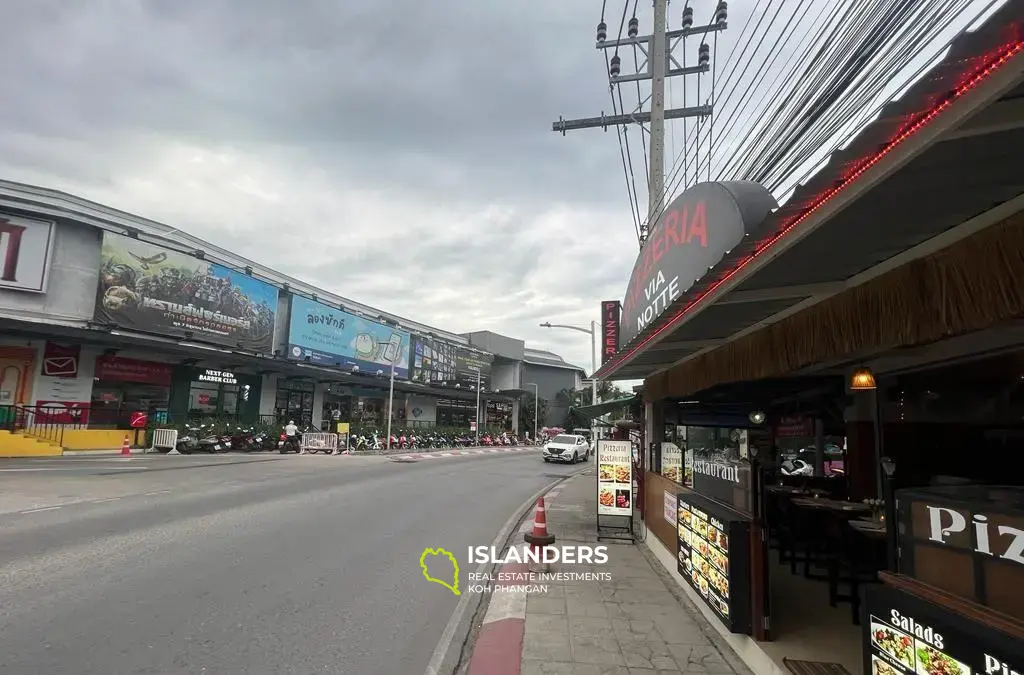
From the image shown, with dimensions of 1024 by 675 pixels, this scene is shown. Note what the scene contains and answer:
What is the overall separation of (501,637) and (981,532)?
412 centimetres

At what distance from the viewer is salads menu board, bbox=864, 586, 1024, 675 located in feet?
7.77

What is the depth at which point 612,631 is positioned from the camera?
5570 mm

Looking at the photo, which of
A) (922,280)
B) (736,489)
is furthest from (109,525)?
(922,280)

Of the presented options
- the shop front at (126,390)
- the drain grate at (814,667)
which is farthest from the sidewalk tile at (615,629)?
the shop front at (126,390)

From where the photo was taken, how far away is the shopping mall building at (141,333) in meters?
20.6

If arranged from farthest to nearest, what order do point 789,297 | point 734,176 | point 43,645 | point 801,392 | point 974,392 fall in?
point 801,392
point 734,176
point 974,392
point 43,645
point 789,297

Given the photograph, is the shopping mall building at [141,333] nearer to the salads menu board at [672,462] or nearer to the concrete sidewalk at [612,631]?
the concrete sidewalk at [612,631]

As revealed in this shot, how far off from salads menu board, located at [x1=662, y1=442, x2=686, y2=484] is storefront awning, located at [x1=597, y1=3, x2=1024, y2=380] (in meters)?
3.52

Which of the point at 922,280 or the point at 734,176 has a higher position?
the point at 734,176

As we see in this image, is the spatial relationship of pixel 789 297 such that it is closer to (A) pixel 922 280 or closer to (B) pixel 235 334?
(A) pixel 922 280

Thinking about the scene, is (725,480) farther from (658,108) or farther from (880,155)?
(658,108)

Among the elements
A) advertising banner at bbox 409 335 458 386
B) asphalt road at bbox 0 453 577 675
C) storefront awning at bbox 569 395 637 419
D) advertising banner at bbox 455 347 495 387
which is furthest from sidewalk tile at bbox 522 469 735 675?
advertising banner at bbox 455 347 495 387

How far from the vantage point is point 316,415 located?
3659 cm

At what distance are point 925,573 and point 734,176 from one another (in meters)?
7.08
